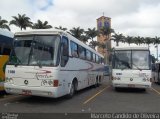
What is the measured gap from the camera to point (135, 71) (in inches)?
763

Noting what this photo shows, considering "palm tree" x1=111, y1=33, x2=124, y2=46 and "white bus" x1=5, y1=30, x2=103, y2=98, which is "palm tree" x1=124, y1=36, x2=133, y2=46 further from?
"white bus" x1=5, y1=30, x2=103, y2=98

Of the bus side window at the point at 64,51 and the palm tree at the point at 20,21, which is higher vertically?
the palm tree at the point at 20,21

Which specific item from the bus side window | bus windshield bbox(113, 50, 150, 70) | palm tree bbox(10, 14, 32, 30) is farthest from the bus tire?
palm tree bbox(10, 14, 32, 30)

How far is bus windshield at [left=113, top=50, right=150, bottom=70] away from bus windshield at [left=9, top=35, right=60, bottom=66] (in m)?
7.49

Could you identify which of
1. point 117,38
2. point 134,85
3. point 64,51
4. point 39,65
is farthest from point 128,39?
point 39,65

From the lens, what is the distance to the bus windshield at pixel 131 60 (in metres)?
19.6

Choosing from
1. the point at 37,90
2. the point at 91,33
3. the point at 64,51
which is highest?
the point at 91,33

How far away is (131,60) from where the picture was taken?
19766mm

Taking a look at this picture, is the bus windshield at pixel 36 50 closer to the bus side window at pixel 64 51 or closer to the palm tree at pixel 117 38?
the bus side window at pixel 64 51

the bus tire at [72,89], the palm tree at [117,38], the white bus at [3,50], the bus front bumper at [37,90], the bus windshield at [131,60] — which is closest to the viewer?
the bus front bumper at [37,90]

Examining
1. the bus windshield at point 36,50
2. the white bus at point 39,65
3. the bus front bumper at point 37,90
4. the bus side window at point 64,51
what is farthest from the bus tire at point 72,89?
the bus windshield at point 36,50

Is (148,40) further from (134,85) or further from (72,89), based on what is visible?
(72,89)

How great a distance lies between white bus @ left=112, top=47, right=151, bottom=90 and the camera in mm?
19263

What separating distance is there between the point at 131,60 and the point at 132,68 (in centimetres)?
58
